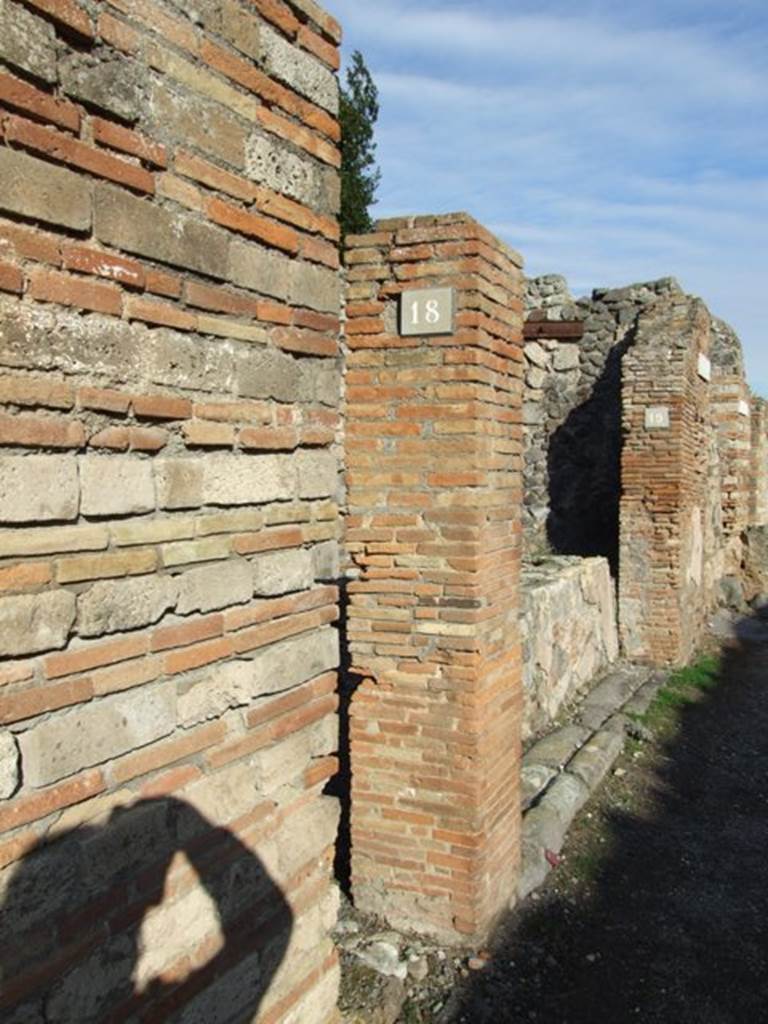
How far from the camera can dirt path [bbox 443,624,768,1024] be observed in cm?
370

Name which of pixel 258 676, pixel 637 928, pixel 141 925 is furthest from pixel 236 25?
pixel 637 928

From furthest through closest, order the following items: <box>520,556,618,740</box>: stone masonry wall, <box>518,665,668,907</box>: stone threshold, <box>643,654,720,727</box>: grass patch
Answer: <box>643,654,720,727</box>: grass patch < <box>520,556,618,740</box>: stone masonry wall < <box>518,665,668,907</box>: stone threshold

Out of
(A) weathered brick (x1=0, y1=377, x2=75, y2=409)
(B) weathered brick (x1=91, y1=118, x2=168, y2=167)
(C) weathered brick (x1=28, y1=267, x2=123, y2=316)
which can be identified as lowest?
(A) weathered brick (x1=0, y1=377, x2=75, y2=409)

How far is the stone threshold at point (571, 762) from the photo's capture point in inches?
187

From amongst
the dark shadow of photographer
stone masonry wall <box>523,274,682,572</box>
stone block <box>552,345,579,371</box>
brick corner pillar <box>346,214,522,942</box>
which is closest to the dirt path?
brick corner pillar <box>346,214,522,942</box>

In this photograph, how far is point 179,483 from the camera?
73.3 inches

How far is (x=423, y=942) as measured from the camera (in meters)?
3.92

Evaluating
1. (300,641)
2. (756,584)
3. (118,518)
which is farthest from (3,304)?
(756,584)

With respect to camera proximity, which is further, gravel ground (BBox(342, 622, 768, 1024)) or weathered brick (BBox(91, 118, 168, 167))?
gravel ground (BBox(342, 622, 768, 1024))

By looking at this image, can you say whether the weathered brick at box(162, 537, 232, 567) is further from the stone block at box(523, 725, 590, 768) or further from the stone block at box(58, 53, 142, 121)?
the stone block at box(523, 725, 590, 768)

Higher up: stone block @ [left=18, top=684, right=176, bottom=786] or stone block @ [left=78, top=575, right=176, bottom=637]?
stone block @ [left=78, top=575, right=176, bottom=637]

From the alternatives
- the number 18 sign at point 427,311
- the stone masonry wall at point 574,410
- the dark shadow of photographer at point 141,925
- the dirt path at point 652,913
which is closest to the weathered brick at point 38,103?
the dark shadow of photographer at point 141,925

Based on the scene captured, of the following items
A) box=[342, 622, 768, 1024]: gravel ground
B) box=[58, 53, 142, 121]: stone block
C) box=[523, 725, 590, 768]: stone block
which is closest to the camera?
box=[58, 53, 142, 121]: stone block

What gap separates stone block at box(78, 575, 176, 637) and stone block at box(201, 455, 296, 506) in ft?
0.81
